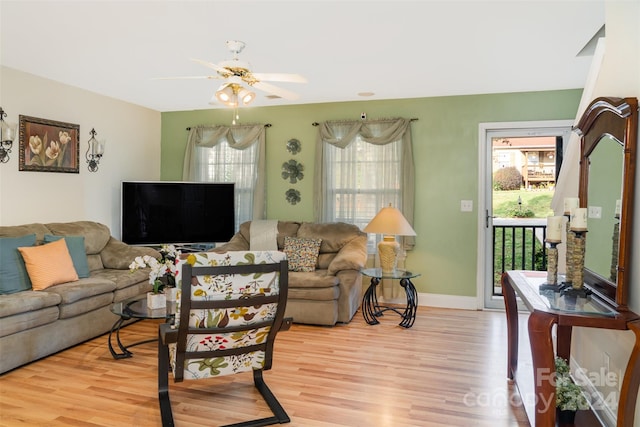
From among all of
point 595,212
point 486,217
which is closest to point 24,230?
point 595,212

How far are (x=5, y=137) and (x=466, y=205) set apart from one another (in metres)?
4.88

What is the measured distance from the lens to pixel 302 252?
505 cm

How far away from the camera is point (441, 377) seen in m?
3.23

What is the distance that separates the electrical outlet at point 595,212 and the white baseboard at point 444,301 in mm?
2829

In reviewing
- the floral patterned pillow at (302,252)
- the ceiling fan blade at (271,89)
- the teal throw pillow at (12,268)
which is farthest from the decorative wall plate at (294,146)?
the teal throw pillow at (12,268)

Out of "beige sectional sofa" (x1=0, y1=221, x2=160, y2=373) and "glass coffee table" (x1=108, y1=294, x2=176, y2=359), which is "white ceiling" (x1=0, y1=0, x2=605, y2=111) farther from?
"glass coffee table" (x1=108, y1=294, x2=176, y2=359)

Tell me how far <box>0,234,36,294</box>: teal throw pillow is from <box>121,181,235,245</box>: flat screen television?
173 cm

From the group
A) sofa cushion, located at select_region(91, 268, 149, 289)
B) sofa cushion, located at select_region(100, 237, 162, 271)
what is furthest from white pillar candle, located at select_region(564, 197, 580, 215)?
sofa cushion, located at select_region(100, 237, 162, 271)

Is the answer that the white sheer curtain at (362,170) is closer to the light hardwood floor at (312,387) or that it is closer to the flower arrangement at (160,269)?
the light hardwood floor at (312,387)

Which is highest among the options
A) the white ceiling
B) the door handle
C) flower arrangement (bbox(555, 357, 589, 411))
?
the white ceiling

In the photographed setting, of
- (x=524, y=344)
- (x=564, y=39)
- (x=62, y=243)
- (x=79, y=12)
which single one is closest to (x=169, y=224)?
(x=62, y=243)

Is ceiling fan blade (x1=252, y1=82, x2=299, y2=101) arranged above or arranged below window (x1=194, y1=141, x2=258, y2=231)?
above

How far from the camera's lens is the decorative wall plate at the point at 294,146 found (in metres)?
5.88

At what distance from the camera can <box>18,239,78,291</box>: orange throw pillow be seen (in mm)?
3719
